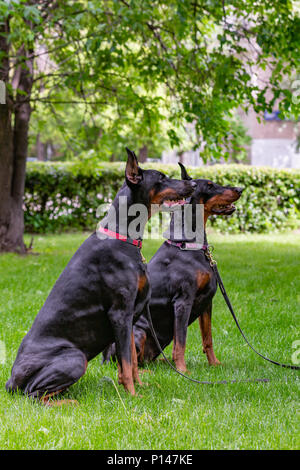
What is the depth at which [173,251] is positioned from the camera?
4340 mm

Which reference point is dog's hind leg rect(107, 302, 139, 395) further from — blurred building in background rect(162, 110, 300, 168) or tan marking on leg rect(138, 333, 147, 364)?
blurred building in background rect(162, 110, 300, 168)

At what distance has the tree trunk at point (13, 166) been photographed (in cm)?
1050

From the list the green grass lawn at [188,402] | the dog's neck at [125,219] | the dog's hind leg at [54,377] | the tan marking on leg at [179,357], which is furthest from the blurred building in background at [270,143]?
the dog's hind leg at [54,377]

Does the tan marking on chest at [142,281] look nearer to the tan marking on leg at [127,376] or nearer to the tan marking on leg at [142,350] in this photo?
the tan marking on leg at [127,376]

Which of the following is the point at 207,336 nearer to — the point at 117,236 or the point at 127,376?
the point at 127,376

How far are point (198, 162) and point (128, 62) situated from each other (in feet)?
78.3

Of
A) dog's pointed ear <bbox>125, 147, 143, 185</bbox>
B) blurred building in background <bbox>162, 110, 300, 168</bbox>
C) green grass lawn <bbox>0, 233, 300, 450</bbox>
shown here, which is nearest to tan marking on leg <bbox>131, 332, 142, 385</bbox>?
green grass lawn <bbox>0, 233, 300, 450</bbox>

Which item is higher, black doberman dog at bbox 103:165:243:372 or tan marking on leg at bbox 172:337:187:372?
black doberman dog at bbox 103:165:243:372

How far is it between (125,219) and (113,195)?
11888 mm

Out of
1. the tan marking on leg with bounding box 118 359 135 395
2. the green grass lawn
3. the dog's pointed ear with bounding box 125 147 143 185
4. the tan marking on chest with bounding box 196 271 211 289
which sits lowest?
the green grass lawn

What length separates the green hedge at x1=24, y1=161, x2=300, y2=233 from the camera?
14992mm

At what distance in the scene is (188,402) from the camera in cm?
341

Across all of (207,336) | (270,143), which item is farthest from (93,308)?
(270,143)

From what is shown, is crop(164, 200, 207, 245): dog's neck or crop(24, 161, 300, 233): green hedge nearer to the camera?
crop(164, 200, 207, 245): dog's neck
